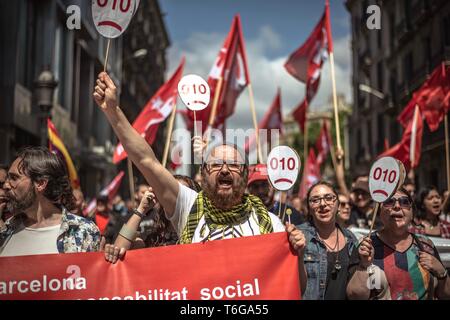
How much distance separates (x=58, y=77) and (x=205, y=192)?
16.6 m

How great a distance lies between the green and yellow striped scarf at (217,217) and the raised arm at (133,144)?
151 millimetres

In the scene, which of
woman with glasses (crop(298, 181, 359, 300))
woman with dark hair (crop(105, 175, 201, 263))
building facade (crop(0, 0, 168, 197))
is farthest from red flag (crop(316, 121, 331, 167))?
woman with dark hair (crop(105, 175, 201, 263))

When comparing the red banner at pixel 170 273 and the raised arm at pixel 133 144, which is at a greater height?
the raised arm at pixel 133 144

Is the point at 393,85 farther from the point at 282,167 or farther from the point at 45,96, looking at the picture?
the point at 282,167

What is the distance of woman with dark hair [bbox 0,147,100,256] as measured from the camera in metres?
3.03

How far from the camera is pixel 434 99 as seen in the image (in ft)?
32.1

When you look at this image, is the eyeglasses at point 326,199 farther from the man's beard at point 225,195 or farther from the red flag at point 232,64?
the red flag at point 232,64

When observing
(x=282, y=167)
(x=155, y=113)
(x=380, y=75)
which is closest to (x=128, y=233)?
(x=282, y=167)

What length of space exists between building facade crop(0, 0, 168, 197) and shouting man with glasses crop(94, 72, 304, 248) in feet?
4.94

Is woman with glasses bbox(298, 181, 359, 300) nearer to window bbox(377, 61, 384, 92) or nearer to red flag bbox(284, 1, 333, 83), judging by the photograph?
red flag bbox(284, 1, 333, 83)

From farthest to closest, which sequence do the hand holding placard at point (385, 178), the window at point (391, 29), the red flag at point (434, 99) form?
the window at point (391, 29), the red flag at point (434, 99), the hand holding placard at point (385, 178)

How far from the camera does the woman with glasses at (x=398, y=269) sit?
10.1ft

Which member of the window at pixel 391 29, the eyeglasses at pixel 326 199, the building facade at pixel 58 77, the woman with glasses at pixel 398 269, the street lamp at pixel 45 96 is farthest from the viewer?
the window at pixel 391 29

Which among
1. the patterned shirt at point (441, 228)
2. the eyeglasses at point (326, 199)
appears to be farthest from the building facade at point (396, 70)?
the eyeglasses at point (326, 199)
